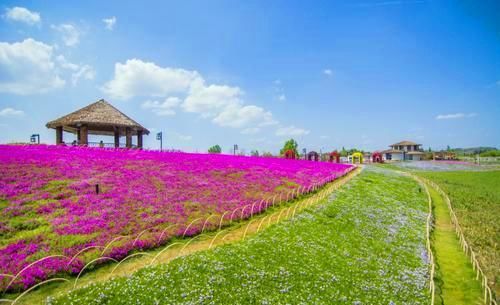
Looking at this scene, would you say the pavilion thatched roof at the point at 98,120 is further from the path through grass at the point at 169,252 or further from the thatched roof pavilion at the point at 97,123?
the path through grass at the point at 169,252

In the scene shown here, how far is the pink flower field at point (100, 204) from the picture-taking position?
10031 mm

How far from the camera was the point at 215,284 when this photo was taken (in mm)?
8711

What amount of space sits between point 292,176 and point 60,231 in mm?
23909

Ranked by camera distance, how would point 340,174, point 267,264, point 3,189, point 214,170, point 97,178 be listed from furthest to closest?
point 340,174 < point 214,170 < point 97,178 < point 3,189 < point 267,264

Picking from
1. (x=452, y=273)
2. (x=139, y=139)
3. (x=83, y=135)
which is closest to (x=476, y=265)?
(x=452, y=273)

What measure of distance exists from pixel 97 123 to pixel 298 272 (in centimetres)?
3100

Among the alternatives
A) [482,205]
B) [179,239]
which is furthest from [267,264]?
[482,205]

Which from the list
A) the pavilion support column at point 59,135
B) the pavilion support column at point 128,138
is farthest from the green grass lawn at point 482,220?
the pavilion support column at point 59,135

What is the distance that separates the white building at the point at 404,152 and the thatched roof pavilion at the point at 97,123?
105 meters

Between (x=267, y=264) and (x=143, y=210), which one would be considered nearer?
(x=267, y=264)

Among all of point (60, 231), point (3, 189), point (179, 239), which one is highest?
point (3, 189)

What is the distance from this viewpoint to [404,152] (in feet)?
354

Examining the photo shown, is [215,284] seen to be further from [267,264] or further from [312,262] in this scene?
[312,262]

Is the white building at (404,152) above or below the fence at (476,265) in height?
above
